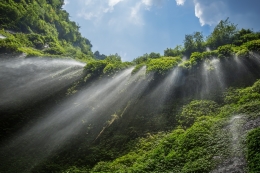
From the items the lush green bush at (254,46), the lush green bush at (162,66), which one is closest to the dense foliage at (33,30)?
the lush green bush at (162,66)

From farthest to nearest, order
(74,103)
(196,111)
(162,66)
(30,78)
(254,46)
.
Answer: (30,78), (74,103), (162,66), (254,46), (196,111)

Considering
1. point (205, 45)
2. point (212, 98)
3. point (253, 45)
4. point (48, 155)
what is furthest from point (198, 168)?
point (205, 45)

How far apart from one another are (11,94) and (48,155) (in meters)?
12.1

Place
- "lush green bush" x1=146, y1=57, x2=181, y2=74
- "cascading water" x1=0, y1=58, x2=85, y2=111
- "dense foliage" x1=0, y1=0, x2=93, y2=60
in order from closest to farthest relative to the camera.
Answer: "lush green bush" x1=146, y1=57, x2=181, y2=74, "cascading water" x1=0, y1=58, x2=85, y2=111, "dense foliage" x1=0, y1=0, x2=93, y2=60

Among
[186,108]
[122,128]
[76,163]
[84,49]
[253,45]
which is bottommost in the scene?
[76,163]

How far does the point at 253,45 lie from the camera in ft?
57.8

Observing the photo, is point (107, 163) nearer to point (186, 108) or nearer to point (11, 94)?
point (186, 108)

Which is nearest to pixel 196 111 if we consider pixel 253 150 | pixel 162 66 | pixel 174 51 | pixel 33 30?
pixel 253 150

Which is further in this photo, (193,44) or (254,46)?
(193,44)

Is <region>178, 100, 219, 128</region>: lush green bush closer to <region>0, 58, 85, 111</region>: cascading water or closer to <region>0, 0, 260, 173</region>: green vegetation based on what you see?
<region>0, 0, 260, 173</region>: green vegetation

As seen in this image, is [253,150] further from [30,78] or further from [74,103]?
[30,78]

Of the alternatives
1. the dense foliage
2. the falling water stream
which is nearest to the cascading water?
the falling water stream

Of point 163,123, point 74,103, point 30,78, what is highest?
point 30,78

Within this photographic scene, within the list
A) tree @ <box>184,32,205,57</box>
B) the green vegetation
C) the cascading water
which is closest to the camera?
the green vegetation
